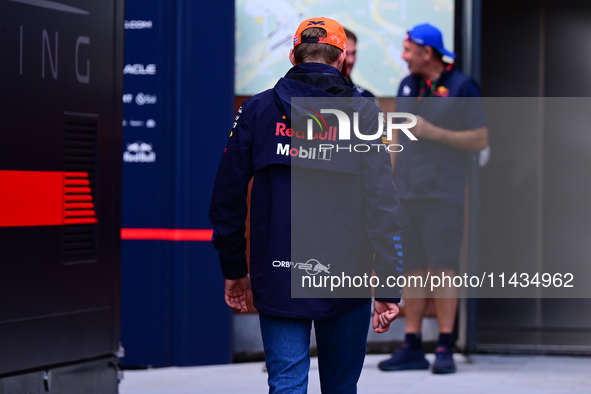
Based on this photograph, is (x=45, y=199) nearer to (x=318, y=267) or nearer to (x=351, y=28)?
(x=318, y=267)

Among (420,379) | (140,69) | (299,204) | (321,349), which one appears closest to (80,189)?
(299,204)

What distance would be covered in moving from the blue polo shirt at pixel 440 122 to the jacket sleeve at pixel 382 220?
232 centimetres

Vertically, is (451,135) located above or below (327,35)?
below

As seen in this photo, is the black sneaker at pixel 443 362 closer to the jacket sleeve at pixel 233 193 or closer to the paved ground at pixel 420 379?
the paved ground at pixel 420 379

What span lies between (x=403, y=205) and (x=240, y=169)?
2.51 m

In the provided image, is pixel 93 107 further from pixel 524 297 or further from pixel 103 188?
pixel 524 297

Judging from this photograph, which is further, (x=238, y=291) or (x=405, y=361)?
(x=405, y=361)

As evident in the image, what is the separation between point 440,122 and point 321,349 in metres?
2.51

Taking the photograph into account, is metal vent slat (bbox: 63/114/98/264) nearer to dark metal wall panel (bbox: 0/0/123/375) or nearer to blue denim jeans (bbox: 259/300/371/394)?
dark metal wall panel (bbox: 0/0/123/375)

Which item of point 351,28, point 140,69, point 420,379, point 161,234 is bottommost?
point 420,379

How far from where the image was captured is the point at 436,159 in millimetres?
4934

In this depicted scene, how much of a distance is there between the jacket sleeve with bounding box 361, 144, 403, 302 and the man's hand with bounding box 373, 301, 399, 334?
0.08 ft

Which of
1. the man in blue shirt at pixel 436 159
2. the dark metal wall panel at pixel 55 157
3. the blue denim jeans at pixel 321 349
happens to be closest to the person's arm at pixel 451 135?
the man in blue shirt at pixel 436 159

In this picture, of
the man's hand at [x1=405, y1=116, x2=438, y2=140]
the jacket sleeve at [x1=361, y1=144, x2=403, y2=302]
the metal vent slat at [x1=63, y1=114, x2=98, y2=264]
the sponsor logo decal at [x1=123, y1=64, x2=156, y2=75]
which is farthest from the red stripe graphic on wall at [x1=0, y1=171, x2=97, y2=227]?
the man's hand at [x1=405, y1=116, x2=438, y2=140]
